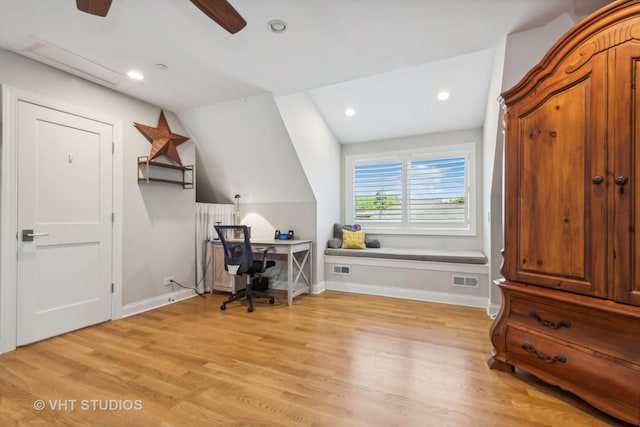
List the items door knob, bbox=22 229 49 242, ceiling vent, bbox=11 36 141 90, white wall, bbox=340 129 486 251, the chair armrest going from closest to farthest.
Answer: ceiling vent, bbox=11 36 141 90 < door knob, bbox=22 229 49 242 < the chair armrest < white wall, bbox=340 129 486 251

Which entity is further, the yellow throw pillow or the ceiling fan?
the yellow throw pillow

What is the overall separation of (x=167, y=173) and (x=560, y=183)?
3957 millimetres

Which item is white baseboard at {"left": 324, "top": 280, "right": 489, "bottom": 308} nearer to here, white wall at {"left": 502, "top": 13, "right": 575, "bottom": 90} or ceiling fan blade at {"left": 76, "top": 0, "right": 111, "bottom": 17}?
white wall at {"left": 502, "top": 13, "right": 575, "bottom": 90}

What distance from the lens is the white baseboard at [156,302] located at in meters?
3.26

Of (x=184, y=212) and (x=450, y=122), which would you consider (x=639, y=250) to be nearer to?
(x=450, y=122)

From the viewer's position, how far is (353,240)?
434 centimetres

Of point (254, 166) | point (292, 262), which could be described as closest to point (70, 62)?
point (254, 166)

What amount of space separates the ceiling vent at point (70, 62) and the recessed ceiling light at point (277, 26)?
1.75 metres

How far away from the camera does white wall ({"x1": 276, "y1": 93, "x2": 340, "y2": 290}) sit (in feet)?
11.8

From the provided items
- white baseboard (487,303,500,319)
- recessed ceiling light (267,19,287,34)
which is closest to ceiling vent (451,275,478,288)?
white baseboard (487,303,500,319)

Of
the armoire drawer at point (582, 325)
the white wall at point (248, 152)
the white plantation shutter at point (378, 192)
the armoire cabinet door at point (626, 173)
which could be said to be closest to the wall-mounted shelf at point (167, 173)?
the white wall at point (248, 152)

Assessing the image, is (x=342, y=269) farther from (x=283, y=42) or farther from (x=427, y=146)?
(x=283, y=42)

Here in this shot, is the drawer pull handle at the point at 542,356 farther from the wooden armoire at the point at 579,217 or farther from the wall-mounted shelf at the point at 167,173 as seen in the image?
the wall-mounted shelf at the point at 167,173

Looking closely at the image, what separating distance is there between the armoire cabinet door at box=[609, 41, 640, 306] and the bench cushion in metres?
1.98
